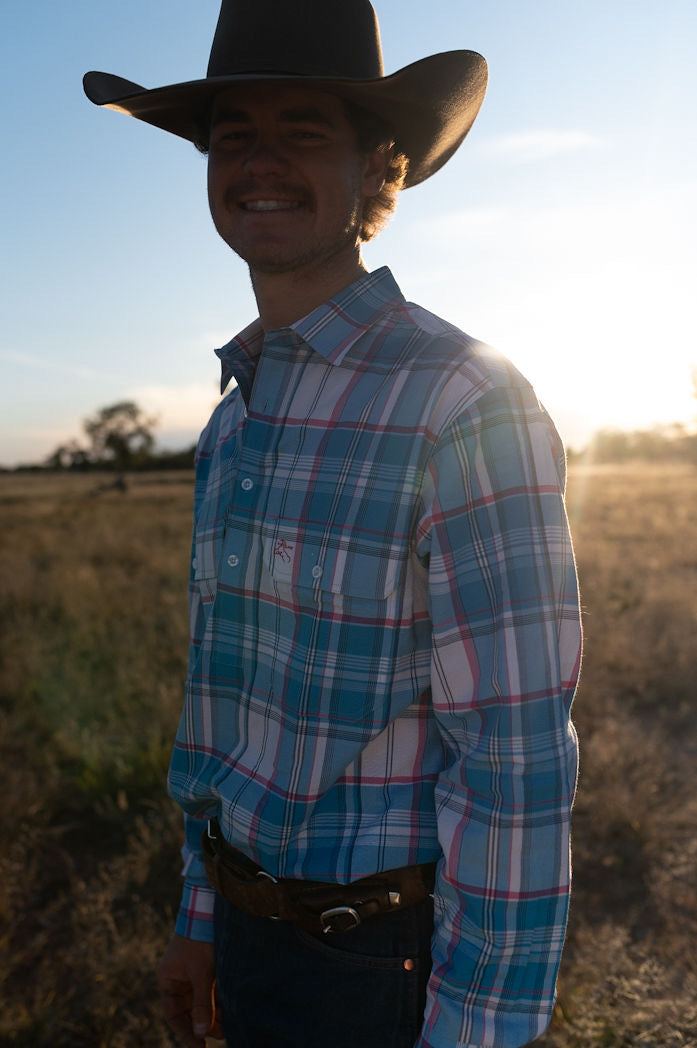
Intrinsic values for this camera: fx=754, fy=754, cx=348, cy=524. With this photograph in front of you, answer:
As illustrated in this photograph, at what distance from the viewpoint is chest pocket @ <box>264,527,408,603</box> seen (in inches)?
50.1

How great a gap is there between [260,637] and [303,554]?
0.20 m

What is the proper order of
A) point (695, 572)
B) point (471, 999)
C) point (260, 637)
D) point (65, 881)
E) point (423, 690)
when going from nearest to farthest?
point (471, 999) < point (423, 690) < point (260, 637) < point (65, 881) < point (695, 572)

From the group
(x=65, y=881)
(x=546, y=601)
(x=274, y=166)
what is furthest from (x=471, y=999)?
(x=65, y=881)

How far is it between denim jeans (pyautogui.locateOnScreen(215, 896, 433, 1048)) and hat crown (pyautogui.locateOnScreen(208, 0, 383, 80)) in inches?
63.9

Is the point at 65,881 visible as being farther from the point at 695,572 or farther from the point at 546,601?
the point at 695,572

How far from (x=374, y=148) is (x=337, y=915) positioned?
5.09ft

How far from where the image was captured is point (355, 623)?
1.30 meters

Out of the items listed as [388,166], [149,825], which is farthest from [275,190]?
[149,825]

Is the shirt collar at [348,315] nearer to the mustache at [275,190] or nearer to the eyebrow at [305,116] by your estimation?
the mustache at [275,190]

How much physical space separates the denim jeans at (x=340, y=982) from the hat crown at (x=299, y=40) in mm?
1623

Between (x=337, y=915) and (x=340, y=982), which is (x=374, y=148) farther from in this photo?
(x=340, y=982)

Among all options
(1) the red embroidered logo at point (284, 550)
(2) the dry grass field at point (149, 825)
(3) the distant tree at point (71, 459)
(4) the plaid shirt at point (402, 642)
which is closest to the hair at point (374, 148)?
(4) the plaid shirt at point (402, 642)

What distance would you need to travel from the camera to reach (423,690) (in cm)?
132

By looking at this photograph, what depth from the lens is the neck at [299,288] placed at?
1612mm
